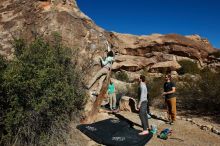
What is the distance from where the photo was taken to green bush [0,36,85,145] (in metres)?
6.17

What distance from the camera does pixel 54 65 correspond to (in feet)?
23.0

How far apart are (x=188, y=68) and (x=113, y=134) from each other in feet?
87.0

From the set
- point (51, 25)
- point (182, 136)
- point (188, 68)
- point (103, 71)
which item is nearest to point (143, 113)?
point (182, 136)

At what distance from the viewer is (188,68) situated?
3278cm

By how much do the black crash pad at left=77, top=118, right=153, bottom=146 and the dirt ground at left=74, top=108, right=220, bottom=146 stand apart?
15 cm

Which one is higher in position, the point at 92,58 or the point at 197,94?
the point at 92,58

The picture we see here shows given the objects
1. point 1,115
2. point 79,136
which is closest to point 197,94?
point 79,136

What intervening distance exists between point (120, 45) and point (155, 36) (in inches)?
215

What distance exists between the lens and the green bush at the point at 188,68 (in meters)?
31.9

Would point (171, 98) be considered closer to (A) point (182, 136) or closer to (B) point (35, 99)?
(A) point (182, 136)

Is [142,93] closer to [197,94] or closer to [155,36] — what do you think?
[197,94]

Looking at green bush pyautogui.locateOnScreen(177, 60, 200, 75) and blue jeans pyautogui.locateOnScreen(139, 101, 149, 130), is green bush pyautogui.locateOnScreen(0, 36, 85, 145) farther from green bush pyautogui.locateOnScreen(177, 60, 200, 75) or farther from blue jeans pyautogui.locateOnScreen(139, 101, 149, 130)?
green bush pyautogui.locateOnScreen(177, 60, 200, 75)

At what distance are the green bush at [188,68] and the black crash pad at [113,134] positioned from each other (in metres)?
24.5


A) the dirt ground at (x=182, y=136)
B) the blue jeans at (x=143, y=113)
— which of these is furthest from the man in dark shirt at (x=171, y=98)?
the blue jeans at (x=143, y=113)
